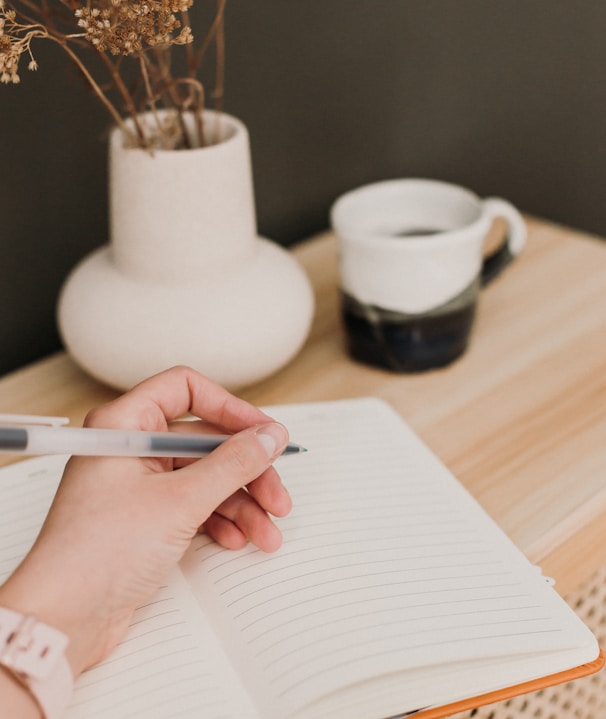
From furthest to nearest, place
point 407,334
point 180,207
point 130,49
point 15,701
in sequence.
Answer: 1. point 407,334
2. point 180,207
3. point 130,49
4. point 15,701

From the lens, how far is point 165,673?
1.42 feet

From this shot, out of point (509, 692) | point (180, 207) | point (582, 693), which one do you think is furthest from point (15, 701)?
point (582, 693)

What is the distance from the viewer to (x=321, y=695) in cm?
41

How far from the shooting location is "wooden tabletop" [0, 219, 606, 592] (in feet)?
1.96

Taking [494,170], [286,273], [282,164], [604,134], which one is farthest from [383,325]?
[604,134]

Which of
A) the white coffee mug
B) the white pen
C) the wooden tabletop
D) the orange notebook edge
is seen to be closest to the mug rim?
the white coffee mug

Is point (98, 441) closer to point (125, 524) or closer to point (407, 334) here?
point (125, 524)

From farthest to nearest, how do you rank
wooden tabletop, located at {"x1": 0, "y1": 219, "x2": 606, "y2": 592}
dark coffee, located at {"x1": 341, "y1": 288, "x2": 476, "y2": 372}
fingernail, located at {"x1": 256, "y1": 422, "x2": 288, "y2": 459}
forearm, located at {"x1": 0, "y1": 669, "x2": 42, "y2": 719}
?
dark coffee, located at {"x1": 341, "y1": 288, "x2": 476, "y2": 372} → wooden tabletop, located at {"x1": 0, "y1": 219, "x2": 606, "y2": 592} → fingernail, located at {"x1": 256, "y1": 422, "x2": 288, "y2": 459} → forearm, located at {"x1": 0, "y1": 669, "x2": 42, "y2": 719}

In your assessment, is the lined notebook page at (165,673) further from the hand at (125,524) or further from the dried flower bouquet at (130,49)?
the dried flower bouquet at (130,49)

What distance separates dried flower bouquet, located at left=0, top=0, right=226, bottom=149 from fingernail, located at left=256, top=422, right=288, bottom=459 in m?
0.25

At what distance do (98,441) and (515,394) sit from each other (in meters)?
0.42

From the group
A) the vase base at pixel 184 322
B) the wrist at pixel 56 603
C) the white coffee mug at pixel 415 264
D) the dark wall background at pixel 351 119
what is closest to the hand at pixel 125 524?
the wrist at pixel 56 603

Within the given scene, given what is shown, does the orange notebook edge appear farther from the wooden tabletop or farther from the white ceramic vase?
the white ceramic vase

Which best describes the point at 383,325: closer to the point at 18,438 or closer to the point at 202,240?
the point at 202,240
